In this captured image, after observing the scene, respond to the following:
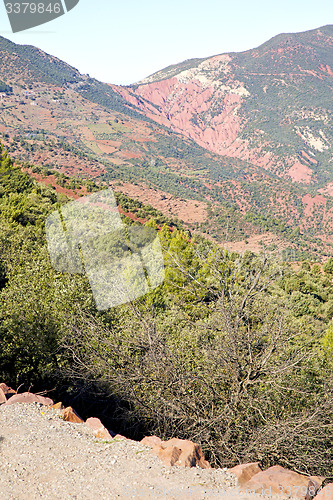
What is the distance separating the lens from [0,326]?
37.9ft

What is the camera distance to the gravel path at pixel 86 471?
229 inches

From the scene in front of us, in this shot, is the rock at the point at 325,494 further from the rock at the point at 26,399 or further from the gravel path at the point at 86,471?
the rock at the point at 26,399

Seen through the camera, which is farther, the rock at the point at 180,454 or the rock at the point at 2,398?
the rock at the point at 2,398

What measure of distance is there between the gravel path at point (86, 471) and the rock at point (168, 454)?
0.11 meters

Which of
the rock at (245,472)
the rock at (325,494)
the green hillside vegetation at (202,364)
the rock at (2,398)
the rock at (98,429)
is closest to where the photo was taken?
the rock at (325,494)

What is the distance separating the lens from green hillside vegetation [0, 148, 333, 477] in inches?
324

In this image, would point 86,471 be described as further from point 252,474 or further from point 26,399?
point 26,399

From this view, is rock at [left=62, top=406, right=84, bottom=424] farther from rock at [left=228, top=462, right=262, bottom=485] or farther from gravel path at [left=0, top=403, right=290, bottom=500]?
rock at [left=228, top=462, right=262, bottom=485]

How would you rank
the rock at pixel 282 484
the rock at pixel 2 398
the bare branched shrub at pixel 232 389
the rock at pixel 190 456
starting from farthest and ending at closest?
the rock at pixel 2 398 → the bare branched shrub at pixel 232 389 → the rock at pixel 190 456 → the rock at pixel 282 484

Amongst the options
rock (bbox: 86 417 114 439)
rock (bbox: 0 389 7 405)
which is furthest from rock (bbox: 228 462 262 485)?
rock (bbox: 0 389 7 405)

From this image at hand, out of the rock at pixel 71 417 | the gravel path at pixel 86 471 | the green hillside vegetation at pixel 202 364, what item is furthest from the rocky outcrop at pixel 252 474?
the green hillside vegetation at pixel 202 364

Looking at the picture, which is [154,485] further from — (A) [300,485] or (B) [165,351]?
(B) [165,351]

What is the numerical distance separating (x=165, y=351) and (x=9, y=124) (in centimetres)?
16378

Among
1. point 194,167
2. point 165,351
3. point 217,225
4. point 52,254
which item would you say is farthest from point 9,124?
point 165,351
